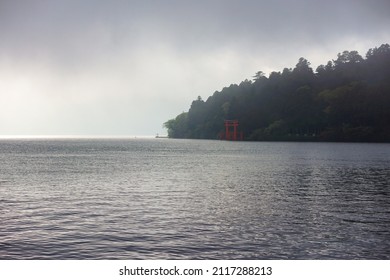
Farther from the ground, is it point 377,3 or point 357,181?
point 377,3

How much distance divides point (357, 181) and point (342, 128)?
5026 inches

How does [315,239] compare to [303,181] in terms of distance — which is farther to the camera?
[303,181]

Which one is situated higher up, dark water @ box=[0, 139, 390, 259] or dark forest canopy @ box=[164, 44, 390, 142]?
dark forest canopy @ box=[164, 44, 390, 142]

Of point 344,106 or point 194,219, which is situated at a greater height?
point 344,106

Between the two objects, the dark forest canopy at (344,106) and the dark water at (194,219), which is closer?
the dark water at (194,219)

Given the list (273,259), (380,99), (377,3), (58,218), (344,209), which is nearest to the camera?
(273,259)

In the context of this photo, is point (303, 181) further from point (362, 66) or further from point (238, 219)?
point (362, 66)

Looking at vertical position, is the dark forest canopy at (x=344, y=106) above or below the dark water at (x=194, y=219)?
above

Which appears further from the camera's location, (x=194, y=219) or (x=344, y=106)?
(x=344, y=106)

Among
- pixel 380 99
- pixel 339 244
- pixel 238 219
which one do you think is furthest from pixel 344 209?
pixel 380 99

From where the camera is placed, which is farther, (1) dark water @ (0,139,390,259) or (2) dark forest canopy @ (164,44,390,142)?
(2) dark forest canopy @ (164,44,390,142)
